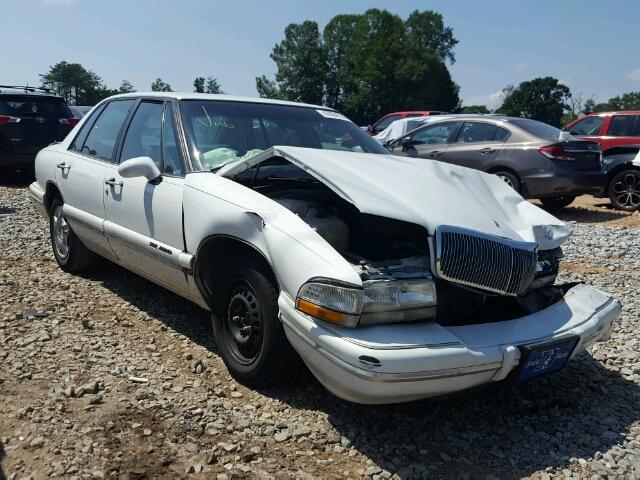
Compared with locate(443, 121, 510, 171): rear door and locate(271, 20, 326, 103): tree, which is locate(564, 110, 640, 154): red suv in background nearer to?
locate(443, 121, 510, 171): rear door

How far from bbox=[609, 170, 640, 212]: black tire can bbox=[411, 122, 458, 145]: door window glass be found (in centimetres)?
292

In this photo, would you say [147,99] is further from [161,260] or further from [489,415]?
[489,415]

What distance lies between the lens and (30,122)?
1091 cm

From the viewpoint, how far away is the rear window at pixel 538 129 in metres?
9.24

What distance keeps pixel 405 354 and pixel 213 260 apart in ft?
4.69

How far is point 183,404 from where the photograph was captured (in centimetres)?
312

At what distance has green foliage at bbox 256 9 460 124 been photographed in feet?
235

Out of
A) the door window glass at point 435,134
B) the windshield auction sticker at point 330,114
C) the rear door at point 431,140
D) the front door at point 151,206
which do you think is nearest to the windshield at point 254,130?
the windshield auction sticker at point 330,114

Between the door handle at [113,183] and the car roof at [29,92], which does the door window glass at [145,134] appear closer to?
the door handle at [113,183]

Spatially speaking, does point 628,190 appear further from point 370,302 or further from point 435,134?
point 370,302

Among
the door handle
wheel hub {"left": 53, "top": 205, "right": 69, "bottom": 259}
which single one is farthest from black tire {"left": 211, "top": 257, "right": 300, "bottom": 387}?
wheel hub {"left": 53, "top": 205, "right": 69, "bottom": 259}

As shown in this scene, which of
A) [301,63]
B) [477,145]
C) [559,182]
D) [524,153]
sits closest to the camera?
[559,182]

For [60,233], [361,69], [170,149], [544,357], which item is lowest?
[60,233]

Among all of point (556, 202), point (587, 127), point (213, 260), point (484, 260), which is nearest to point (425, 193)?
point (484, 260)
